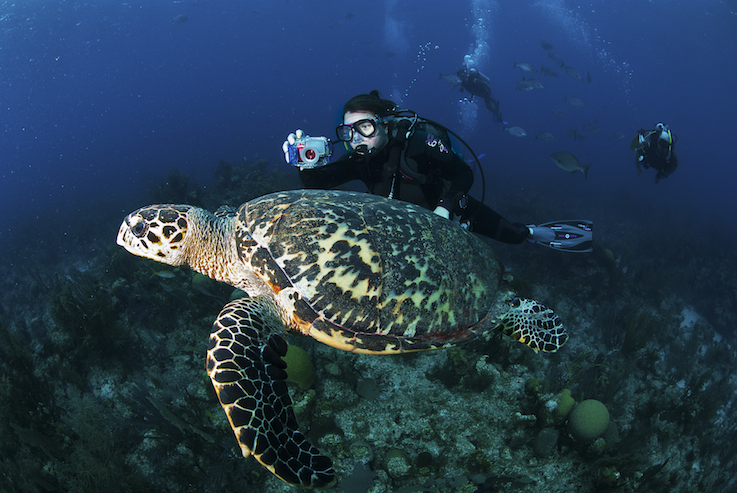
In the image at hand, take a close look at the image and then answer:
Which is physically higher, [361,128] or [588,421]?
[361,128]

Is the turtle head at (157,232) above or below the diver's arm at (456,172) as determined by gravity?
below

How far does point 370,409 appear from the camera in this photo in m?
3.07

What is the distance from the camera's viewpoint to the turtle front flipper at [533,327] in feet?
8.93

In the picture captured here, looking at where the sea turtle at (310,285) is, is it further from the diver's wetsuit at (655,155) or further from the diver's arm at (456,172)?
the diver's wetsuit at (655,155)

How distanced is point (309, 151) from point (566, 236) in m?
4.70

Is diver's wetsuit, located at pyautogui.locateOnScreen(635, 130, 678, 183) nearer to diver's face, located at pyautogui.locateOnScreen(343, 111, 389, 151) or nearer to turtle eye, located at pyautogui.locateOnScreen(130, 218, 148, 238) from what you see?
diver's face, located at pyautogui.locateOnScreen(343, 111, 389, 151)

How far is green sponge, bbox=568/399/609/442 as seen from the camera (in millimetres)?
2758

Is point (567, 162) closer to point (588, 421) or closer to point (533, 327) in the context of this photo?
point (533, 327)

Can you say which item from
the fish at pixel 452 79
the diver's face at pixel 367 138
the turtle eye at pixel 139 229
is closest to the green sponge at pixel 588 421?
the diver's face at pixel 367 138

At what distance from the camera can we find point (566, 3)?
44.0 m

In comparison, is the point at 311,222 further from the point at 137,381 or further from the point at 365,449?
the point at 137,381

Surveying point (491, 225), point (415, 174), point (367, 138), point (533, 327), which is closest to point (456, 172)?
point (415, 174)

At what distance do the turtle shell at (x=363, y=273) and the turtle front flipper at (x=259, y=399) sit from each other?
1.00 feet

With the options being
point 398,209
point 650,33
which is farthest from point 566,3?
point 398,209
